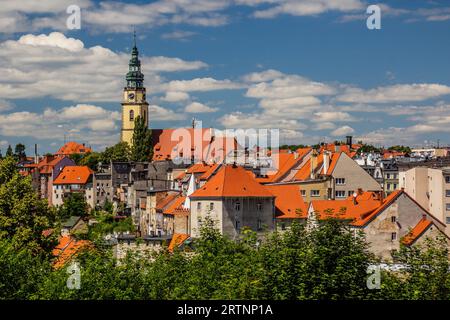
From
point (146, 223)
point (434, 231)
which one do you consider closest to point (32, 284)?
point (434, 231)

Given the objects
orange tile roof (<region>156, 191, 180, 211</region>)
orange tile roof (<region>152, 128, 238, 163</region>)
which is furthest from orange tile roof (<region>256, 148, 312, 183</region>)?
orange tile roof (<region>152, 128, 238, 163</region>)

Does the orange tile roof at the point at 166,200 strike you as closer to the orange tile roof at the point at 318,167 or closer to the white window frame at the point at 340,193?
the orange tile roof at the point at 318,167

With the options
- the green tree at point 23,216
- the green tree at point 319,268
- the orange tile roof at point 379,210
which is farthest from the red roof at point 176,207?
the green tree at point 319,268

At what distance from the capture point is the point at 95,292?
102 ft

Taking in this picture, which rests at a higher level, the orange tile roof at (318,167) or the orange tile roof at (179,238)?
the orange tile roof at (318,167)

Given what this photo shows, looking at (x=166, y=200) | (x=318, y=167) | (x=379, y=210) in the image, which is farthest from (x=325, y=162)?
(x=379, y=210)

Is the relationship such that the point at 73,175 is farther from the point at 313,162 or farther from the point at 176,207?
the point at 313,162

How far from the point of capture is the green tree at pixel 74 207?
10981cm

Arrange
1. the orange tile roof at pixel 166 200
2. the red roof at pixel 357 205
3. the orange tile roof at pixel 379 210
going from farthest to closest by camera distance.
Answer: the orange tile roof at pixel 166 200 < the red roof at pixel 357 205 < the orange tile roof at pixel 379 210

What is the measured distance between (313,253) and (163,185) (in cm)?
8373

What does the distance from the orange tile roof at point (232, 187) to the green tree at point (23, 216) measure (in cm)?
1996

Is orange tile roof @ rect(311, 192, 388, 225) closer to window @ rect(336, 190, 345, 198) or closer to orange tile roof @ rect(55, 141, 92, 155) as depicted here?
window @ rect(336, 190, 345, 198)
